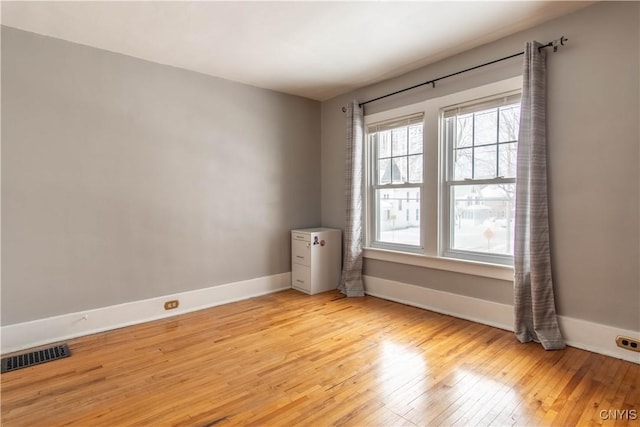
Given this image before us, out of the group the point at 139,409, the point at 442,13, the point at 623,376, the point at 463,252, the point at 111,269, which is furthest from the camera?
the point at 463,252

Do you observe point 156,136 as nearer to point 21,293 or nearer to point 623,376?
point 21,293

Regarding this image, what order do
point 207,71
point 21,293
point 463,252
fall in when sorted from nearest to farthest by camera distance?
1. point 21,293
2. point 463,252
3. point 207,71

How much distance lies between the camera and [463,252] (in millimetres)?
3414

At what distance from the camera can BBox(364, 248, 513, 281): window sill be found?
3049mm

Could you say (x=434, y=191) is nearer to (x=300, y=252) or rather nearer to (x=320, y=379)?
(x=300, y=252)

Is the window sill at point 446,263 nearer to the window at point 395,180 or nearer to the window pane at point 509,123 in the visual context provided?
the window at point 395,180

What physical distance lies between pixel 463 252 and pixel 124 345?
315cm

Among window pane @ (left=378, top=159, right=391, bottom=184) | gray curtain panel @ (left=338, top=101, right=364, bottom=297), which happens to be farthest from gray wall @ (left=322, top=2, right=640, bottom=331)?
gray curtain panel @ (left=338, top=101, right=364, bottom=297)

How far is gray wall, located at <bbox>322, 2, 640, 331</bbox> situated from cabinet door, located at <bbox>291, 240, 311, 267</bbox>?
2.52m

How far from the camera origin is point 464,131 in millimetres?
3365

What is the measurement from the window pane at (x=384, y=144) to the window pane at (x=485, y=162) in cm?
110

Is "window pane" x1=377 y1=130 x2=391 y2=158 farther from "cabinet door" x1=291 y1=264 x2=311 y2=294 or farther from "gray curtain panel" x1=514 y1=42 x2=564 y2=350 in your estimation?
"cabinet door" x1=291 y1=264 x2=311 y2=294

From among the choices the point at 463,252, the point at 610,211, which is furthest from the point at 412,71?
the point at 610,211

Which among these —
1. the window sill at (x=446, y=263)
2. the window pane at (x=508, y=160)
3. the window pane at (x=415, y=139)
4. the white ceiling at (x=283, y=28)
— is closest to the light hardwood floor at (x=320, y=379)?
the window sill at (x=446, y=263)
